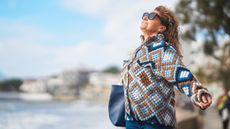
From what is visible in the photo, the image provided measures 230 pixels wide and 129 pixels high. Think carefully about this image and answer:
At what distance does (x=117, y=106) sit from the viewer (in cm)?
342

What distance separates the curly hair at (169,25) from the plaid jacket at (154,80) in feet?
0.44

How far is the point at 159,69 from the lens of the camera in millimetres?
2887

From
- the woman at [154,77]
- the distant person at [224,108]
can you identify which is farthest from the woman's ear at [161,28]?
the distant person at [224,108]

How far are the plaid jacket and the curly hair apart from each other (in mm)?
134

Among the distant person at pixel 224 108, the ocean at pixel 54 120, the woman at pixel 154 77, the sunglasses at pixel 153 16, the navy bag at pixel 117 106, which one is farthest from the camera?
the ocean at pixel 54 120

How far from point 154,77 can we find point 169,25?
1.43ft

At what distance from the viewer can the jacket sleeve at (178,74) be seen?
2.62m

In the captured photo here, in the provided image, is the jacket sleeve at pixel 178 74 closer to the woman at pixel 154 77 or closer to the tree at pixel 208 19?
the woman at pixel 154 77

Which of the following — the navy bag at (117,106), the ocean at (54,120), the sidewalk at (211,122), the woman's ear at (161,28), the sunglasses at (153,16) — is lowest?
the ocean at (54,120)

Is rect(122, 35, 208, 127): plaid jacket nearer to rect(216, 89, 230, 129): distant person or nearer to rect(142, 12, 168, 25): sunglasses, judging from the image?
rect(142, 12, 168, 25): sunglasses

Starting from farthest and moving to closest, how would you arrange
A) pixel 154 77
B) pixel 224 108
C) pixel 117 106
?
pixel 224 108 → pixel 117 106 → pixel 154 77

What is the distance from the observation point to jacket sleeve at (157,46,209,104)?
103 inches

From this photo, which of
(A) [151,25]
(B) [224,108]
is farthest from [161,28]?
(B) [224,108]

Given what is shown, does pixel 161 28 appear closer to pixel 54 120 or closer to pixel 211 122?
pixel 211 122
